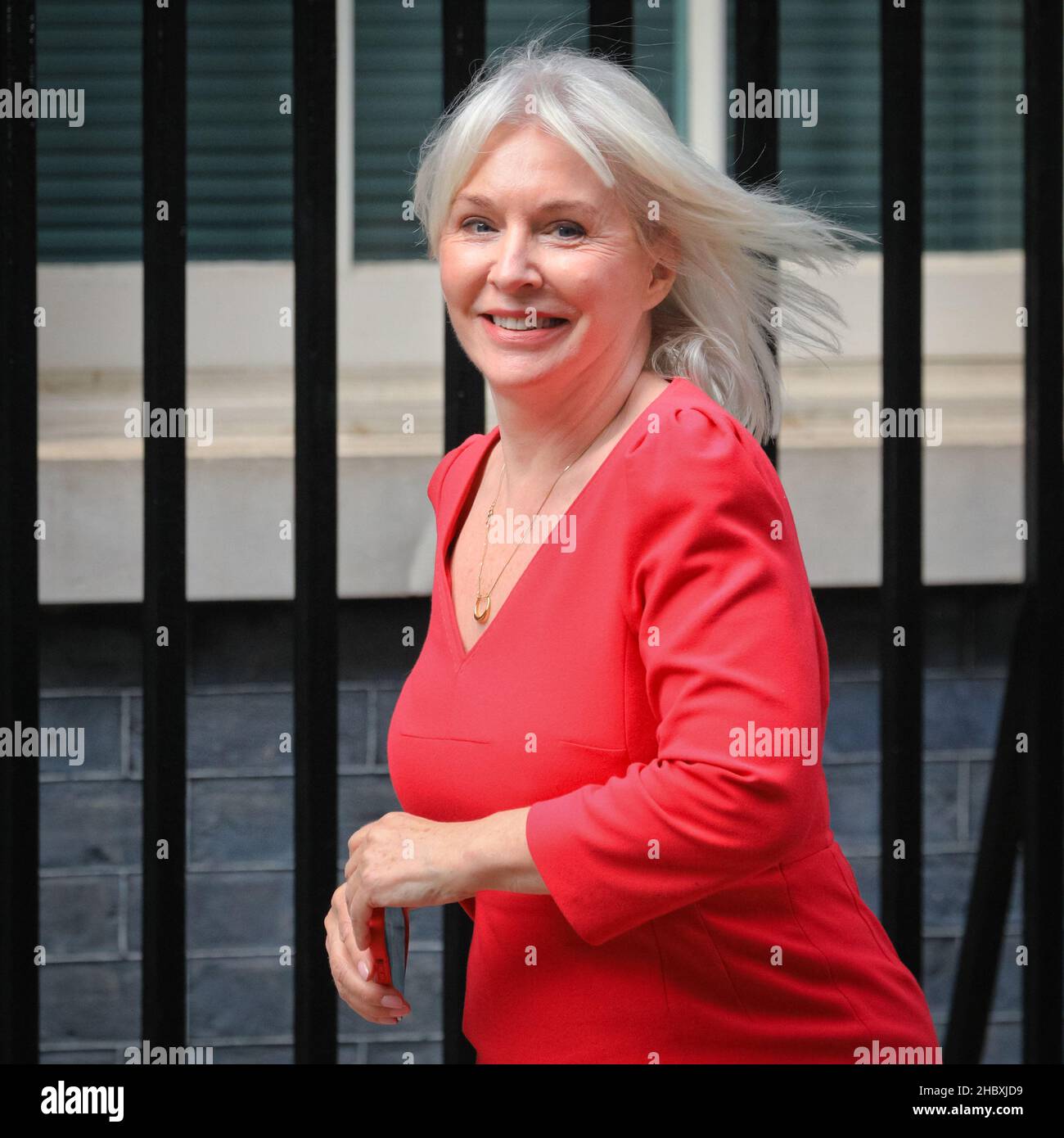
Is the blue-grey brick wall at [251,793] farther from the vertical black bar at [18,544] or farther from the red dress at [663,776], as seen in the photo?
the red dress at [663,776]

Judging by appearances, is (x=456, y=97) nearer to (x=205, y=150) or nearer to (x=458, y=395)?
(x=458, y=395)

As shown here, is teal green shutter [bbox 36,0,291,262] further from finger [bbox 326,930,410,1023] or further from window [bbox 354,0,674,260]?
finger [bbox 326,930,410,1023]

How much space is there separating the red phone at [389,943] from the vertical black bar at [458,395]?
23 centimetres

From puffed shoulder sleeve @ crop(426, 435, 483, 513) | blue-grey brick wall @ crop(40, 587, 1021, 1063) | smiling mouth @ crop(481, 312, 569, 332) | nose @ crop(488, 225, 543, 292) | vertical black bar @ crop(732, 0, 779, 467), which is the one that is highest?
vertical black bar @ crop(732, 0, 779, 467)

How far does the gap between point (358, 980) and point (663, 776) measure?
0.37 m

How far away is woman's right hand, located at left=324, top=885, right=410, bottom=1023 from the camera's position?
112cm

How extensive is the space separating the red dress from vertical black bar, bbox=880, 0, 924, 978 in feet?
1.13

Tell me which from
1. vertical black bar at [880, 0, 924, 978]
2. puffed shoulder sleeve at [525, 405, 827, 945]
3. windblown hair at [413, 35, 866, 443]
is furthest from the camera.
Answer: vertical black bar at [880, 0, 924, 978]

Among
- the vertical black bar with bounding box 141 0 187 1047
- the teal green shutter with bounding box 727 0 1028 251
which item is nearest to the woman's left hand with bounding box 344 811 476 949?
the vertical black bar with bounding box 141 0 187 1047

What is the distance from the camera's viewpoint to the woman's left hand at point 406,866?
1.00m

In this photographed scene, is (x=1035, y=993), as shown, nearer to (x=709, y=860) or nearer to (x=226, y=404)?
(x=709, y=860)

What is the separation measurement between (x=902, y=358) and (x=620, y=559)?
60cm

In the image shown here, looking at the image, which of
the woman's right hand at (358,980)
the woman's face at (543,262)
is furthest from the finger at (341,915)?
the woman's face at (543,262)

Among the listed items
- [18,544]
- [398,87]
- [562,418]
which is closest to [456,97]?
[562,418]
